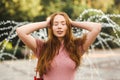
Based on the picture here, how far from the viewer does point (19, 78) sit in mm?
8508

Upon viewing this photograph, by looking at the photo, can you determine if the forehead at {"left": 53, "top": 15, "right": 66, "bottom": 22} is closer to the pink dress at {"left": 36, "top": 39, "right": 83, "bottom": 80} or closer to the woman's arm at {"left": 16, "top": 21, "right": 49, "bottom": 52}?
the woman's arm at {"left": 16, "top": 21, "right": 49, "bottom": 52}

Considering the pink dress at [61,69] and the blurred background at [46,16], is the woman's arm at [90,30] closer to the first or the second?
the pink dress at [61,69]

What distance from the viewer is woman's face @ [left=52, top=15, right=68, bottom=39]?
3.06 metres

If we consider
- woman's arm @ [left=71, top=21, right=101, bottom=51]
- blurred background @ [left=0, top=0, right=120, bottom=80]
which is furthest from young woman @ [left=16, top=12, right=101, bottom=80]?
blurred background @ [left=0, top=0, right=120, bottom=80]

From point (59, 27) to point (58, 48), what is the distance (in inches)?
4.8

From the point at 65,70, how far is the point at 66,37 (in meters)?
0.21

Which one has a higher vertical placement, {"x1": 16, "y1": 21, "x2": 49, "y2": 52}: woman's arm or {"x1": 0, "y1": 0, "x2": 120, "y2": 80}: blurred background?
{"x1": 16, "y1": 21, "x2": 49, "y2": 52}: woman's arm

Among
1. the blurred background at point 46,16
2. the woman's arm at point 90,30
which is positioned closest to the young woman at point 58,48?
the woman's arm at point 90,30

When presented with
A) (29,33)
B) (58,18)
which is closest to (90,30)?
(58,18)

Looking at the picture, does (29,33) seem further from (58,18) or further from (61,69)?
(61,69)

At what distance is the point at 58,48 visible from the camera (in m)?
3.04

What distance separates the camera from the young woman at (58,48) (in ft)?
9.81

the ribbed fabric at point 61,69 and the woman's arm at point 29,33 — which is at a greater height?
the woman's arm at point 29,33

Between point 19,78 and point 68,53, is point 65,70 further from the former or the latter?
point 19,78
